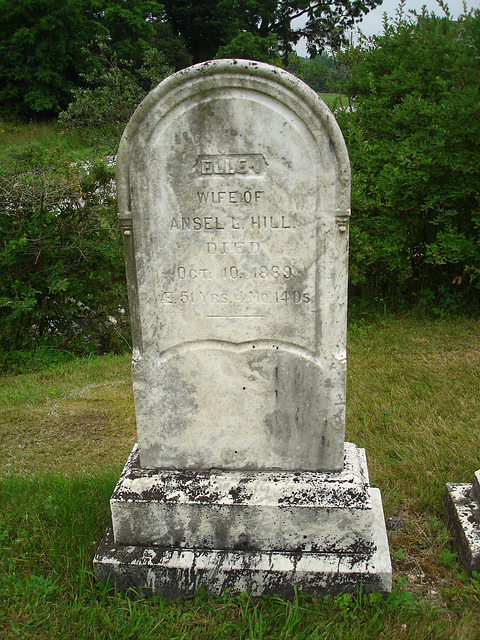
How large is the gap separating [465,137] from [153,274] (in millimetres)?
3832

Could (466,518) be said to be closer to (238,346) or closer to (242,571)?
(242,571)

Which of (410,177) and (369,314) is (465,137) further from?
(369,314)

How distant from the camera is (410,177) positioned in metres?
5.06

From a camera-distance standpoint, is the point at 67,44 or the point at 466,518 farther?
the point at 67,44

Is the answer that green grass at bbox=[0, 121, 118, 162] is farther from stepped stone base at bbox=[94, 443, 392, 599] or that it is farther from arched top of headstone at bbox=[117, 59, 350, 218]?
stepped stone base at bbox=[94, 443, 392, 599]

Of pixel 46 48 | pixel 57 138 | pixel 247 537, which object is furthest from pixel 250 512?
pixel 46 48

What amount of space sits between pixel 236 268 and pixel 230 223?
186 millimetres

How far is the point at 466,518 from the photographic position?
2.59 meters


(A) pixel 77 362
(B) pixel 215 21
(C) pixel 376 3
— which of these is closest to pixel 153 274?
(A) pixel 77 362

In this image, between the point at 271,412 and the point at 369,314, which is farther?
the point at 369,314

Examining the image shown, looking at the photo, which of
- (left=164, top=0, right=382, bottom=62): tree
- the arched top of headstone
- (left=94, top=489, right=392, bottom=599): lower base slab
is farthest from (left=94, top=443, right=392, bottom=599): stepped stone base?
(left=164, top=0, right=382, bottom=62): tree

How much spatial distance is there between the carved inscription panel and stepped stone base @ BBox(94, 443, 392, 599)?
64 cm

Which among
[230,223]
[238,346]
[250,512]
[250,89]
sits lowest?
[250,512]

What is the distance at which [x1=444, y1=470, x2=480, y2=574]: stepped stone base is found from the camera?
95.3 inches
